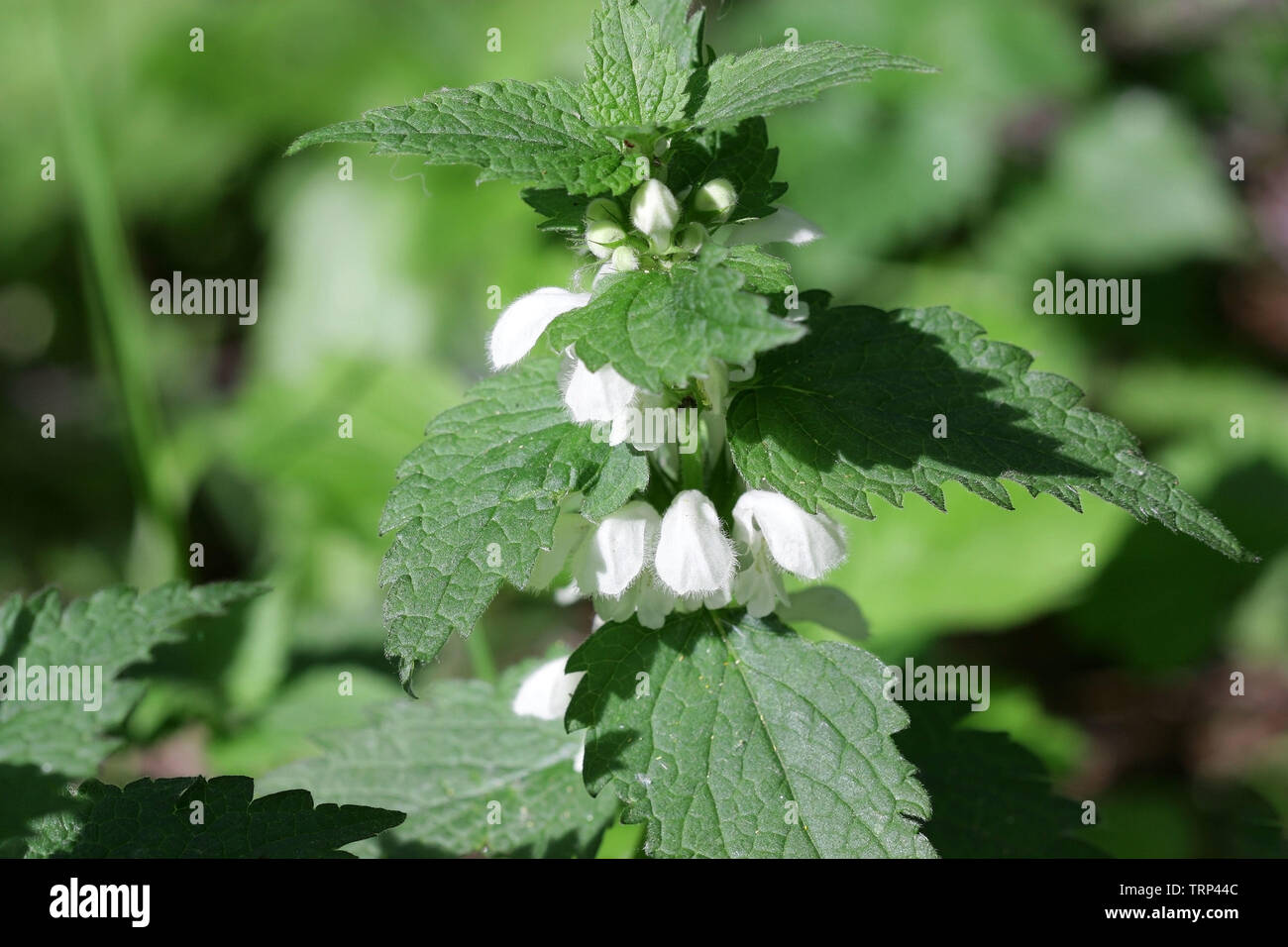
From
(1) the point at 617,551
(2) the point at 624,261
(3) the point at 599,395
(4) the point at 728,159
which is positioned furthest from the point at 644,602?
(4) the point at 728,159

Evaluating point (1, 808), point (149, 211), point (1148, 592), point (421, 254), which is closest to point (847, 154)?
point (421, 254)

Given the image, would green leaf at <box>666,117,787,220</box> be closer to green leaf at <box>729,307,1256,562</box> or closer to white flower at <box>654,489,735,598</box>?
green leaf at <box>729,307,1256,562</box>

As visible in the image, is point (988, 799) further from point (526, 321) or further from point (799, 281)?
point (799, 281)

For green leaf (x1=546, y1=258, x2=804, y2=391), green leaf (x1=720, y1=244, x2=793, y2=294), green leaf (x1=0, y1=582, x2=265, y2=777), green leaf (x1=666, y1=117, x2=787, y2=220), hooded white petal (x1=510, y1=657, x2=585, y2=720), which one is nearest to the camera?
green leaf (x1=546, y1=258, x2=804, y2=391)

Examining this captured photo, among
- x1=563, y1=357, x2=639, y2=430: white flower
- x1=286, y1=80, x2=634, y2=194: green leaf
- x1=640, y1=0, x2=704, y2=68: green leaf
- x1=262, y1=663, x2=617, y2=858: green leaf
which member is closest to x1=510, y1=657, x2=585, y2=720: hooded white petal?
x1=262, y1=663, x2=617, y2=858: green leaf

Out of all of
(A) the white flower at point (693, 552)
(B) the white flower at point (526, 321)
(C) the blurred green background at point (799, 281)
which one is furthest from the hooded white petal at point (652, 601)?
(C) the blurred green background at point (799, 281)
